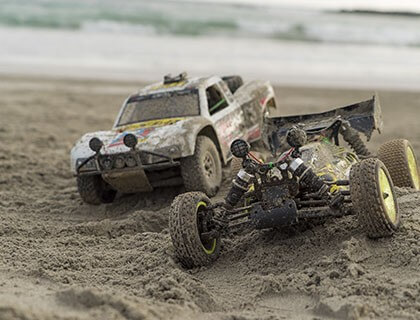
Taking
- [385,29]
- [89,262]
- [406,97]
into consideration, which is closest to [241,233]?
[89,262]

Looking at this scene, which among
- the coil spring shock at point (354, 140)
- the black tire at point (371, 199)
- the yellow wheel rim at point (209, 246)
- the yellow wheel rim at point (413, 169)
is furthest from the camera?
the coil spring shock at point (354, 140)

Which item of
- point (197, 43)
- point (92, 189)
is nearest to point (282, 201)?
point (92, 189)

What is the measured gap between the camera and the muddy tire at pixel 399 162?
8.22 m

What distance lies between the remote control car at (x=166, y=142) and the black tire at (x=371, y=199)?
3113mm

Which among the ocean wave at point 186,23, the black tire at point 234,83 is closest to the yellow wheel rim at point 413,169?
the black tire at point 234,83

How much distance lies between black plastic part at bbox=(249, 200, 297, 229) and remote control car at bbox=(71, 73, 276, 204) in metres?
2.62

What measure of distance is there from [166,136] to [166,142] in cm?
13

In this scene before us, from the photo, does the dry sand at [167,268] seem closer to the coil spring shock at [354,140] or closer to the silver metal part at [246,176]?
the silver metal part at [246,176]

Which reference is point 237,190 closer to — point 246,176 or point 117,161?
point 246,176

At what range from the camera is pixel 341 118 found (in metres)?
8.68

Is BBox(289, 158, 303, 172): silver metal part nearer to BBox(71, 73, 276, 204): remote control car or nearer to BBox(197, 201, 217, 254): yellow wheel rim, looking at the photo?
BBox(197, 201, 217, 254): yellow wheel rim

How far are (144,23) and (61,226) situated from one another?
134ft

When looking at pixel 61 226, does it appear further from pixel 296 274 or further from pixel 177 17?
pixel 177 17

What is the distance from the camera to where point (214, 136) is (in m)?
9.95
